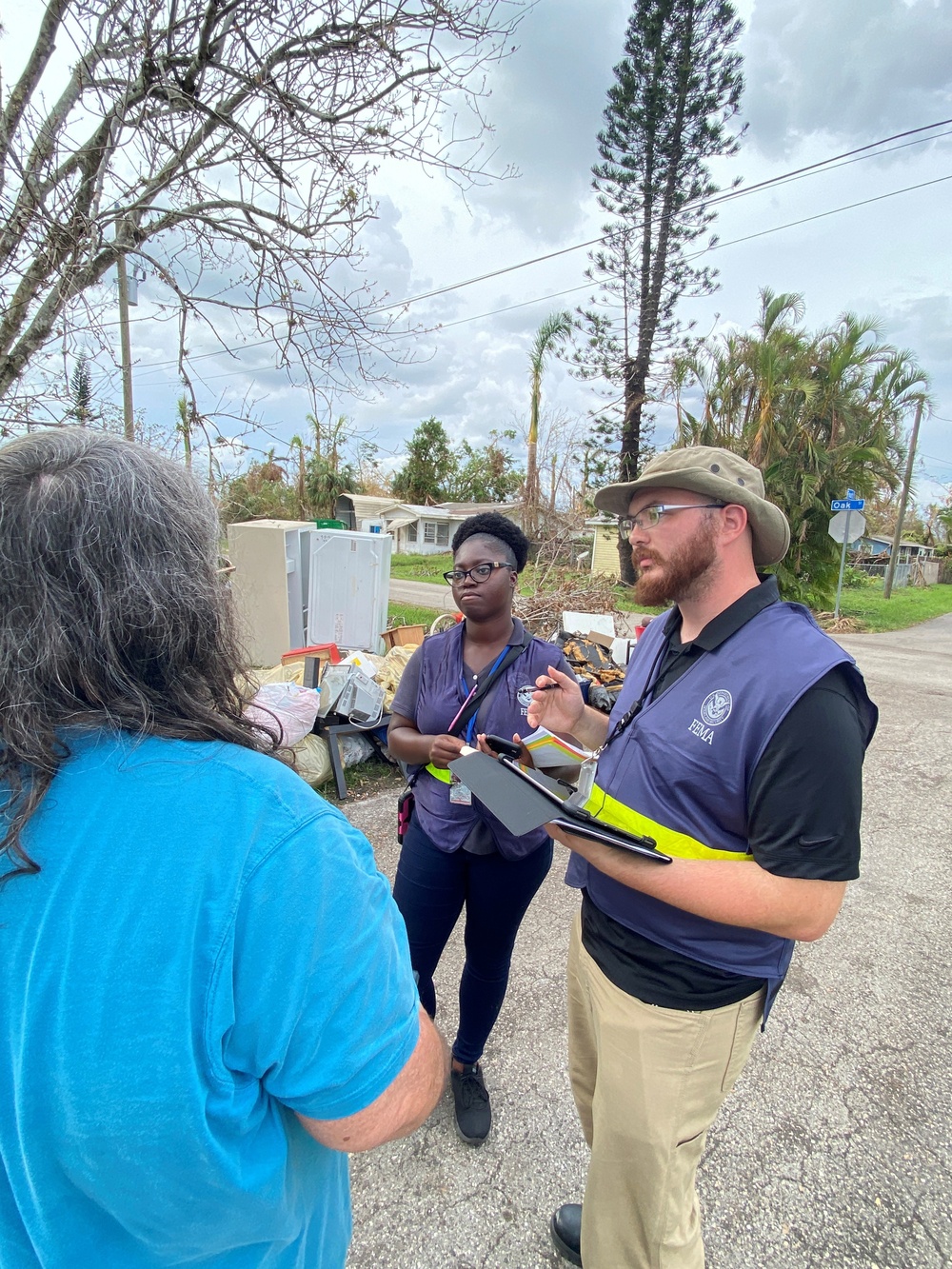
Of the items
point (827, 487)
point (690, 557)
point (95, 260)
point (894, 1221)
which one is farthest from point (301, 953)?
point (827, 487)

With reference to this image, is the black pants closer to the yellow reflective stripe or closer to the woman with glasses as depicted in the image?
the woman with glasses

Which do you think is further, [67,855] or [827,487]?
[827,487]

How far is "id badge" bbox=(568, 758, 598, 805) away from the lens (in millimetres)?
1354

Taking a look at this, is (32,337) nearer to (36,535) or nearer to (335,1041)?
(36,535)

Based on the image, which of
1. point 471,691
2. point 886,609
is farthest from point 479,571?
point 886,609

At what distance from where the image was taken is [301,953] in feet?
2.32

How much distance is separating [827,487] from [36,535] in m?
16.7

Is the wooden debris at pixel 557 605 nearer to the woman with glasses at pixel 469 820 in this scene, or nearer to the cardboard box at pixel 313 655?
the cardboard box at pixel 313 655

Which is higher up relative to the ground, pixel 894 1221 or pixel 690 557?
pixel 690 557

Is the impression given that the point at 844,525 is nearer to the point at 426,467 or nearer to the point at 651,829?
the point at 651,829

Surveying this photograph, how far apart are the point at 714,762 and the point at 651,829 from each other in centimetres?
22

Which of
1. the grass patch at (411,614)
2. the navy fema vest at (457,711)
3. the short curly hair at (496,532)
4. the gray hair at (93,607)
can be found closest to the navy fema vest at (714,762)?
the navy fema vest at (457,711)

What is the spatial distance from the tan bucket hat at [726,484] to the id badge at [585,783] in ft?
2.37

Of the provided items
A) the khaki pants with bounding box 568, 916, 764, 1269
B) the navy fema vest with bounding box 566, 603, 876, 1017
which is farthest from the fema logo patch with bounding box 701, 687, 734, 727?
the khaki pants with bounding box 568, 916, 764, 1269
